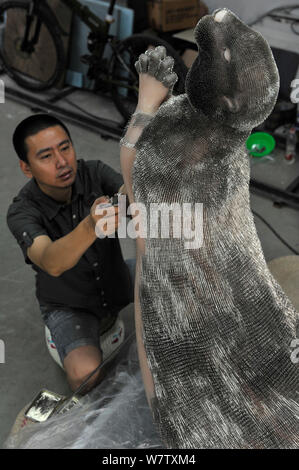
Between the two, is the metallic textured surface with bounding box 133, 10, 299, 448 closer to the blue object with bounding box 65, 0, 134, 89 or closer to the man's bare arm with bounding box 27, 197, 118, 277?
the man's bare arm with bounding box 27, 197, 118, 277

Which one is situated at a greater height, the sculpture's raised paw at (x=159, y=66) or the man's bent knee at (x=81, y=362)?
the sculpture's raised paw at (x=159, y=66)

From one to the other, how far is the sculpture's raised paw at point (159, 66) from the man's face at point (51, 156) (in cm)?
91

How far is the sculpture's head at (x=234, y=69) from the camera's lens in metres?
0.91

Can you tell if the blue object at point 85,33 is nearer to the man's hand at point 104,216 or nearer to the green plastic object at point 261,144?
the green plastic object at point 261,144

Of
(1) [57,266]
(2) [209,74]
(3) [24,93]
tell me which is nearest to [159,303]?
(2) [209,74]

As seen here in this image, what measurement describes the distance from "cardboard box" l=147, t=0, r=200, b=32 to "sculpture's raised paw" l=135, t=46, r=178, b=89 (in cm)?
344

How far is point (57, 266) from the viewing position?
1792 millimetres

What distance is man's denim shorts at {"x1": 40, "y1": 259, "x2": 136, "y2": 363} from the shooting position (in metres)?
2.14

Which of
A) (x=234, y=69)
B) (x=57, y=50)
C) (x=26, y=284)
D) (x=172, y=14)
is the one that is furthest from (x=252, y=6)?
(x=234, y=69)

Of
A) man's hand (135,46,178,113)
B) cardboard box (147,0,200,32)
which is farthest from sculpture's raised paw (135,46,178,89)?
cardboard box (147,0,200,32)

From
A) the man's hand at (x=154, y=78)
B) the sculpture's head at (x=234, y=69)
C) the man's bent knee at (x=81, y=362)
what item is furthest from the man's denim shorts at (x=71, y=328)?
the sculpture's head at (x=234, y=69)

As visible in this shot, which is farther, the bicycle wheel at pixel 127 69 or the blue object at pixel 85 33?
the blue object at pixel 85 33

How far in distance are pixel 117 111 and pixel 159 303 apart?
3.81m

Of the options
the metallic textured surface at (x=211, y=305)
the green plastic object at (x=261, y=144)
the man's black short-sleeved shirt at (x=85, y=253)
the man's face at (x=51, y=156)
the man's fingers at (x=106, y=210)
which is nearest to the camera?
the metallic textured surface at (x=211, y=305)
